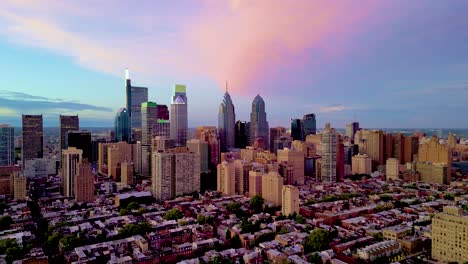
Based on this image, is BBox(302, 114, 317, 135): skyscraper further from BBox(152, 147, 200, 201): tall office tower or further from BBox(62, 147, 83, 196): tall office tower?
BBox(62, 147, 83, 196): tall office tower

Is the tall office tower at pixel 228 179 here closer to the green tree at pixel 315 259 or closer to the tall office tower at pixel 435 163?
the green tree at pixel 315 259

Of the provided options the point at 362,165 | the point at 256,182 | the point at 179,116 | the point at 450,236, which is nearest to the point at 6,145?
the point at 179,116

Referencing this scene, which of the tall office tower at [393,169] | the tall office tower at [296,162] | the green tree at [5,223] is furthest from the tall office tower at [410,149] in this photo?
the green tree at [5,223]

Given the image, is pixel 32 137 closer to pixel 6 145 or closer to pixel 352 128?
pixel 6 145

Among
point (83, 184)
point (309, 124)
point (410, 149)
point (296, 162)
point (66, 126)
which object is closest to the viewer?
point (83, 184)

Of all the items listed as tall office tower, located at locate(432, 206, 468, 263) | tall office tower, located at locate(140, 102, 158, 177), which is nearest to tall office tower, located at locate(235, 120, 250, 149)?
tall office tower, located at locate(140, 102, 158, 177)

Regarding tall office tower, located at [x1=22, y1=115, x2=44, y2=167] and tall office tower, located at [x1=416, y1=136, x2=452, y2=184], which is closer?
tall office tower, located at [x1=416, y1=136, x2=452, y2=184]
